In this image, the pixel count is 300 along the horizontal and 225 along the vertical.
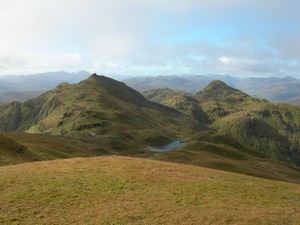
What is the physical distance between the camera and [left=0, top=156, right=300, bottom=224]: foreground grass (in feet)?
93.7

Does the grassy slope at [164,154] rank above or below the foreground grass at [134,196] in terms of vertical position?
below

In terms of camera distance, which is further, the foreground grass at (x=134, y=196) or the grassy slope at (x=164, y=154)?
the grassy slope at (x=164, y=154)

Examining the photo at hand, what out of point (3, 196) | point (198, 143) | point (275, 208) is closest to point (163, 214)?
point (275, 208)

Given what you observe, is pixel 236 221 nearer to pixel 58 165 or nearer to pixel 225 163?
pixel 58 165

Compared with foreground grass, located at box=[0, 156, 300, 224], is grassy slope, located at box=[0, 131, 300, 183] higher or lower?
lower

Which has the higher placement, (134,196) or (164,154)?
(134,196)

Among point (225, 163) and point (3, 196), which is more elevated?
point (3, 196)

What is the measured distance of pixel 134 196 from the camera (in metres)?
35.0

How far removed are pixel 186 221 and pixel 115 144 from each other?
131m

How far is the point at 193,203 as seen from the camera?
110 ft

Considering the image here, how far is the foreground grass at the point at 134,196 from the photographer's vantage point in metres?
28.6

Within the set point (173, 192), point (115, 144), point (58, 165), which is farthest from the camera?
point (115, 144)

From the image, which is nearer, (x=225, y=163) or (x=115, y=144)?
(x=225, y=163)

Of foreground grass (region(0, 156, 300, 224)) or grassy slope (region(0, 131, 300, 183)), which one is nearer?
foreground grass (region(0, 156, 300, 224))
